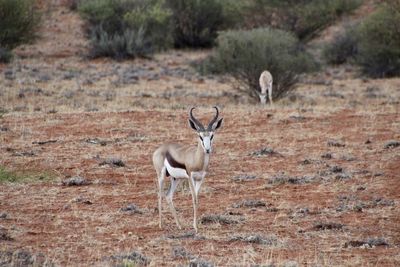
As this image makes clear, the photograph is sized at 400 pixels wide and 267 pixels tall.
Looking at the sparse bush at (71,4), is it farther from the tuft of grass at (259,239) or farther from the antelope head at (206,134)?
the tuft of grass at (259,239)

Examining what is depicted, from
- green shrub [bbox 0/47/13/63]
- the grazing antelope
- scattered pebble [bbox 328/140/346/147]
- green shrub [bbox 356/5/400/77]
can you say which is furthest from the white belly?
green shrub [bbox 0/47/13/63]

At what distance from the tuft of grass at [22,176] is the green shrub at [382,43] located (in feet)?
69.9

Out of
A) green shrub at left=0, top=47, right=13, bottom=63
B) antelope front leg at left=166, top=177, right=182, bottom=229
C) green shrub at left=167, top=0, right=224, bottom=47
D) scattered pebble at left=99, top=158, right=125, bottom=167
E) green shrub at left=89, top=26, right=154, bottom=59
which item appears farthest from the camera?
green shrub at left=167, top=0, right=224, bottom=47

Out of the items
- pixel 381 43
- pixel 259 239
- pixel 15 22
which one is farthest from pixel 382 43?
pixel 259 239

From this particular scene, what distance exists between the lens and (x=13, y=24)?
112 feet

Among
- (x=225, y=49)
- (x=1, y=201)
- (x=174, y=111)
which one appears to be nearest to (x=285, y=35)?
(x=225, y=49)

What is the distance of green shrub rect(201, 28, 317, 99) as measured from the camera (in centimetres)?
2538

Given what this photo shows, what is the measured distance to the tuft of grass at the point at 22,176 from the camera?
43.1 ft

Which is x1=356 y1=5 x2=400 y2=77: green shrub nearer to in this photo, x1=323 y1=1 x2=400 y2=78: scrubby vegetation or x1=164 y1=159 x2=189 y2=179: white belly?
x1=323 y1=1 x2=400 y2=78: scrubby vegetation

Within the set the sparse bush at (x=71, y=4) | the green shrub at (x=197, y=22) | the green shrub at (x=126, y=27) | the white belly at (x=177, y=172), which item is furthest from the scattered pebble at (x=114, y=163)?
the sparse bush at (x=71, y=4)

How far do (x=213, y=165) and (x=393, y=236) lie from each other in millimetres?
5538

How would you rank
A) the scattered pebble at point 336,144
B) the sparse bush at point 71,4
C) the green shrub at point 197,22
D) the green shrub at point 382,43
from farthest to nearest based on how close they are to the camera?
the sparse bush at point 71,4 → the green shrub at point 197,22 → the green shrub at point 382,43 → the scattered pebble at point 336,144

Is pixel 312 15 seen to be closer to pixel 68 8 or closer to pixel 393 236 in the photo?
pixel 68 8

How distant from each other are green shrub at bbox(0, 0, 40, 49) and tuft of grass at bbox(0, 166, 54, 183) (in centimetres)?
2115
